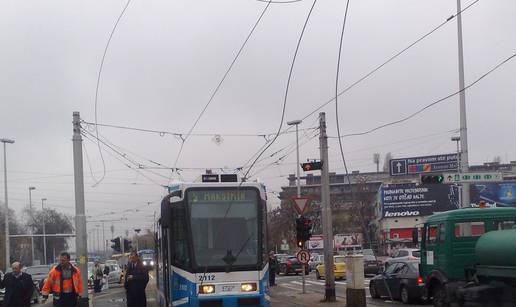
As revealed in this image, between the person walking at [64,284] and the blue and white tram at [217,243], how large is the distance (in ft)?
6.60

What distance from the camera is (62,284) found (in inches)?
525

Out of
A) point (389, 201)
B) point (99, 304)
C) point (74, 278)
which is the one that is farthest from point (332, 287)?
point (389, 201)

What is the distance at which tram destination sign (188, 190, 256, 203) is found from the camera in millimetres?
13984

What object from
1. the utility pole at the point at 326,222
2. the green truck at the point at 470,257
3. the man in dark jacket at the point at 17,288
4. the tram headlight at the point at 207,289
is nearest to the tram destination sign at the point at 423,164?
the utility pole at the point at 326,222

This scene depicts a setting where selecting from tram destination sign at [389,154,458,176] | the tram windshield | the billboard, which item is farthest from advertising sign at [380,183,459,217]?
the tram windshield

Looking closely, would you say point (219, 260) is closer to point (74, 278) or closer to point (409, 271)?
point (74, 278)

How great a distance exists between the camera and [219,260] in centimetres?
1365

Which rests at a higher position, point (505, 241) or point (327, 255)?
point (505, 241)

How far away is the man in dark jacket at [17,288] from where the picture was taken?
13992mm

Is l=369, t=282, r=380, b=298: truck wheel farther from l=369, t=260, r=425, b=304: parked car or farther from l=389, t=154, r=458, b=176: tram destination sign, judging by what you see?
l=389, t=154, r=458, b=176: tram destination sign

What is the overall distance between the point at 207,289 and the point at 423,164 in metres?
65.5

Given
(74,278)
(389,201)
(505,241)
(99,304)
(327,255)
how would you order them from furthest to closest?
(389,201)
(99,304)
(327,255)
(74,278)
(505,241)

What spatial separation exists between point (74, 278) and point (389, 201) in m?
70.7

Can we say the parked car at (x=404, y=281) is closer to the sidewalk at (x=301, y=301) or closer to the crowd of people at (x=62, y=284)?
the sidewalk at (x=301, y=301)
